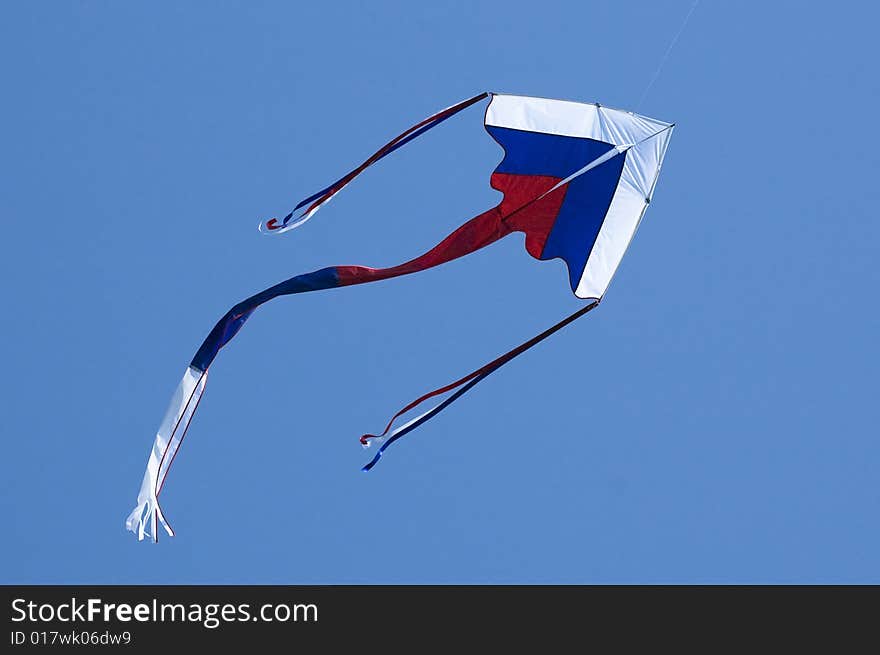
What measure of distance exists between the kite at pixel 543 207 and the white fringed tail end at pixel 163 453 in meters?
0.01

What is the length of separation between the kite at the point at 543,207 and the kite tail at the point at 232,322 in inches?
0.6

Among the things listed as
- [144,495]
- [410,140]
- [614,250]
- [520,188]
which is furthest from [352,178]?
[144,495]

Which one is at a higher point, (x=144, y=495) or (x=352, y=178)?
(x=352, y=178)

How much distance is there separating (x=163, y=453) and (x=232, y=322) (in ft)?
6.93

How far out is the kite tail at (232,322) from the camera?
64.4 ft

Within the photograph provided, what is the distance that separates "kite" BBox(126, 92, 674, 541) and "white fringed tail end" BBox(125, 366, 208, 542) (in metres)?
0.01

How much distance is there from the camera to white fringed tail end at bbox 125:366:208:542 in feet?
64.1

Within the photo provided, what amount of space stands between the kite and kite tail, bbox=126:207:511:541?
0.01m

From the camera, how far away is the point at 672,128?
19750 millimetres

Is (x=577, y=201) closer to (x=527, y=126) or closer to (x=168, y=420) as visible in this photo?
(x=527, y=126)

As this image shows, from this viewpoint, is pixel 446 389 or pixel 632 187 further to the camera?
pixel 632 187

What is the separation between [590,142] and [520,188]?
119 cm

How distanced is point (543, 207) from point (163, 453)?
6.46 metres

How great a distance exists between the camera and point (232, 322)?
66.4 feet
